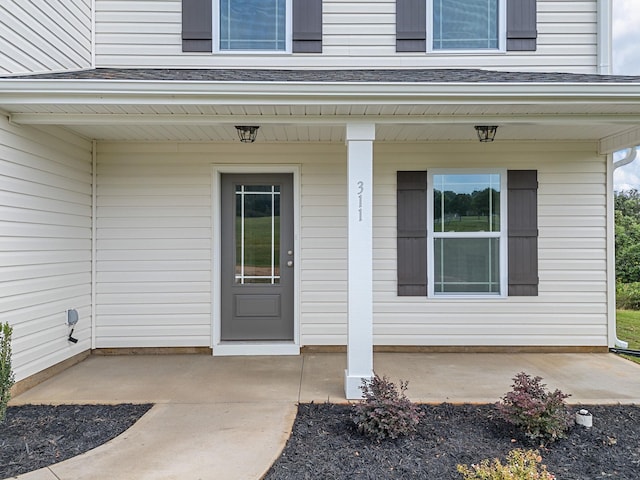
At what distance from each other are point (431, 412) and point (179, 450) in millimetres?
1812

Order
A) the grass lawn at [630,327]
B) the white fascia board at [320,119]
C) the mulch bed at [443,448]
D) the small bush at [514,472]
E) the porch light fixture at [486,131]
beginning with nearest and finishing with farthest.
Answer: the small bush at [514,472] < the mulch bed at [443,448] < the white fascia board at [320,119] < the porch light fixture at [486,131] < the grass lawn at [630,327]

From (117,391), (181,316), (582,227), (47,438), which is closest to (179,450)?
(47,438)

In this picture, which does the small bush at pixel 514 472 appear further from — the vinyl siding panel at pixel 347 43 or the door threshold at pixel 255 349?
the vinyl siding panel at pixel 347 43

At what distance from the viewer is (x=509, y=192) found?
4.87 meters

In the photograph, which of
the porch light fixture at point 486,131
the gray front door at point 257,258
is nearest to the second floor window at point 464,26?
the porch light fixture at point 486,131

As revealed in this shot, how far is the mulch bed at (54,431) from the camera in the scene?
258 centimetres

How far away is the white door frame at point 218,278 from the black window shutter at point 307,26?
136cm

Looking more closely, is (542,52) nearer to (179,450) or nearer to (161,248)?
(161,248)

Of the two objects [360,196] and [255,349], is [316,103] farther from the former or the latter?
[255,349]

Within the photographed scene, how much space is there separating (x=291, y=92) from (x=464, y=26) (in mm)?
2820

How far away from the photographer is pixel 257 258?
499cm

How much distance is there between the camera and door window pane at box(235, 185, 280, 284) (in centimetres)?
499

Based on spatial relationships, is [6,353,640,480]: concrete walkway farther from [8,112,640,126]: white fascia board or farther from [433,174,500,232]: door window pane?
[8,112,640,126]: white fascia board

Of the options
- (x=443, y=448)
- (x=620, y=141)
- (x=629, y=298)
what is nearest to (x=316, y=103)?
(x=443, y=448)
